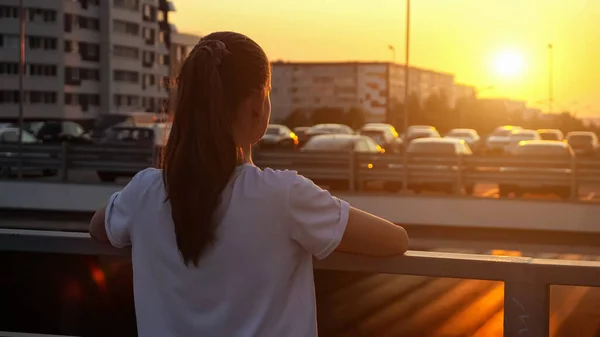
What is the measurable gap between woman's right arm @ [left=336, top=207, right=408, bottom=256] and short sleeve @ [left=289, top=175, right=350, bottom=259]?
0.07m

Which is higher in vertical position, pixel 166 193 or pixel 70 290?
pixel 166 193

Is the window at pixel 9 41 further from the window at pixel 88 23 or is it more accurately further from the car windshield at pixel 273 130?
the car windshield at pixel 273 130

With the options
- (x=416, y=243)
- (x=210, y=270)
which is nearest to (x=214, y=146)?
(x=210, y=270)

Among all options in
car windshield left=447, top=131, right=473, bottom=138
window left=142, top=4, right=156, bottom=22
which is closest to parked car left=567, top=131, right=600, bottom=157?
car windshield left=447, top=131, right=473, bottom=138

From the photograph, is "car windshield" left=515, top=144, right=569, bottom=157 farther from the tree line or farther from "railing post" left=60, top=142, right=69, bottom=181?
the tree line

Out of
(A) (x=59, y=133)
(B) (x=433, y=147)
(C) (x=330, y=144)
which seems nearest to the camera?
(B) (x=433, y=147)

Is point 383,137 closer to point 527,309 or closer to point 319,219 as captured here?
point 527,309

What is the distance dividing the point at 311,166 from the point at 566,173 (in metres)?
6.25

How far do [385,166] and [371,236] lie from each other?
2099cm

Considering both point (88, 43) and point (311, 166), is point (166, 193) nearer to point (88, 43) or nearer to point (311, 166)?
point (311, 166)

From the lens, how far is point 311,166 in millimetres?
24219

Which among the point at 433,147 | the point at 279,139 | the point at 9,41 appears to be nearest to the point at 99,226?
the point at 433,147

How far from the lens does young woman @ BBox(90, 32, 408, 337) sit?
2191 mm

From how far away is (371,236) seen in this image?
95.0 inches
